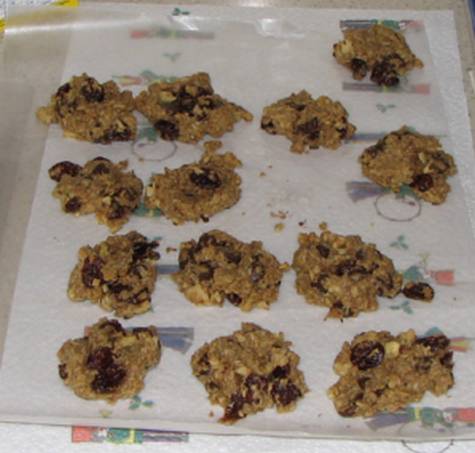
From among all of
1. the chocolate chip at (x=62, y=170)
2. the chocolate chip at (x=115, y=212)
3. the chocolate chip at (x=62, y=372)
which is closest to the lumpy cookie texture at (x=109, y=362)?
the chocolate chip at (x=62, y=372)

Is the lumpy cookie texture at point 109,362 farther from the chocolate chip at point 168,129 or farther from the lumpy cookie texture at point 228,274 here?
the chocolate chip at point 168,129

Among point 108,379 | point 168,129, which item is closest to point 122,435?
point 108,379

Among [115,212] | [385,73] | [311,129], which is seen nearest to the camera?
[115,212]

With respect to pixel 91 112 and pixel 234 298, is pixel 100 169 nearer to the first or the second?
pixel 91 112

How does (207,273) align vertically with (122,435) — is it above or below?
above

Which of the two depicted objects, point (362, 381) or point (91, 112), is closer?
point (362, 381)

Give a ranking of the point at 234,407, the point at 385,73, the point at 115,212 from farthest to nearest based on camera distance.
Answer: the point at 385,73 → the point at 115,212 → the point at 234,407
